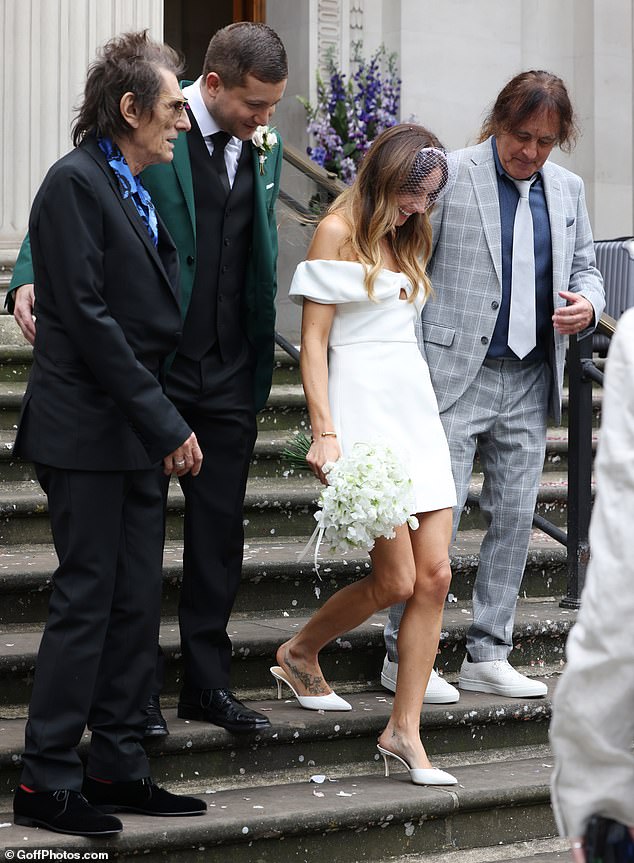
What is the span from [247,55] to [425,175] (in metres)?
0.60

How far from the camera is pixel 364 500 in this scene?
11.1ft

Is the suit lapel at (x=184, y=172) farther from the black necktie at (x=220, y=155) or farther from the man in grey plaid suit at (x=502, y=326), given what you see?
the man in grey plaid suit at (x=502, y=326)

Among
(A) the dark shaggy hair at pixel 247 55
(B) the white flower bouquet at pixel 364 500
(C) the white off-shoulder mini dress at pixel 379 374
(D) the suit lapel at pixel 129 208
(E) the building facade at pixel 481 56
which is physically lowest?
(B) the white flower bouquet at pixel 364 500

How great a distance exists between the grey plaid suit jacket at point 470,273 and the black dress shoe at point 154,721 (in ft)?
4.29

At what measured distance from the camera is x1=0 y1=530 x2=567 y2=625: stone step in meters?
4.12

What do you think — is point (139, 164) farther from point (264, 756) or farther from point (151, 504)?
point (264, 756)

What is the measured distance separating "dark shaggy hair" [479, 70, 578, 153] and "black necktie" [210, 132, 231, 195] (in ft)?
3.10

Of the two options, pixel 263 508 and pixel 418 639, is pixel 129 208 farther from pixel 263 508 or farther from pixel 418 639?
pixel 263 508

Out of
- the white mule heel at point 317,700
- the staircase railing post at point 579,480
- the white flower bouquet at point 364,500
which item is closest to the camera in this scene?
the white flower bouquet at point 364,500

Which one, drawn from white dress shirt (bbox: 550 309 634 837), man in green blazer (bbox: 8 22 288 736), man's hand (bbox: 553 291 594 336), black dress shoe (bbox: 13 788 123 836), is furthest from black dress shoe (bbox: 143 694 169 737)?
white dress shirt (bbox: 550 309 634 837)

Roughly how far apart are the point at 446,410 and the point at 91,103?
1.59 metres

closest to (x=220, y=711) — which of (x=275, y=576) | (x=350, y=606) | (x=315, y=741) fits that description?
(x=315, y=741)

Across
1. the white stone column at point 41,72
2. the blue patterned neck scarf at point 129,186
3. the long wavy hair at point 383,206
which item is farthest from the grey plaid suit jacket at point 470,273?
the white stone column at point 41,72

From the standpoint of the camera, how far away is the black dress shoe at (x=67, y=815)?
3012 millimetres
